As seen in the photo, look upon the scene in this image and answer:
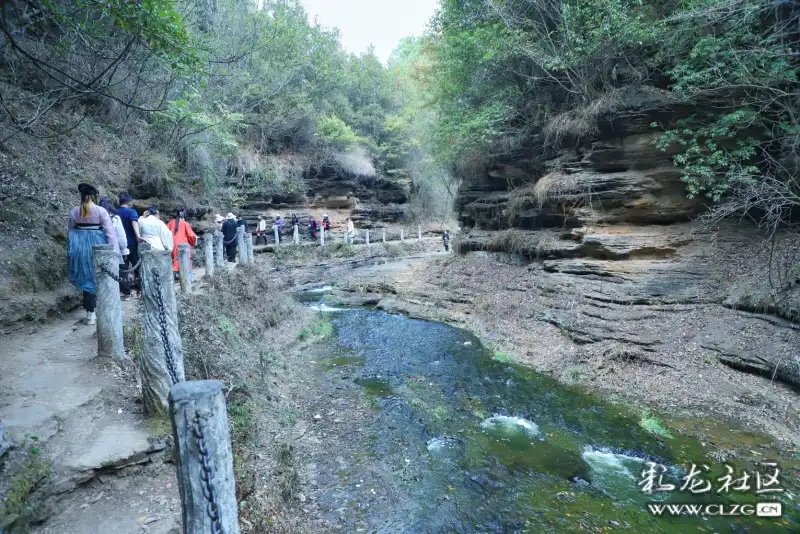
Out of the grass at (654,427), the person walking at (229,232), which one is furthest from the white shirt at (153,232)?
the grass at (654,427)

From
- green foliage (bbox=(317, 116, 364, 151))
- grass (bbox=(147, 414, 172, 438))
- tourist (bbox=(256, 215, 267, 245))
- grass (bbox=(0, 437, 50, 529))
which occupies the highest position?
green foliage (bbox=(317, 116, 364, 151))

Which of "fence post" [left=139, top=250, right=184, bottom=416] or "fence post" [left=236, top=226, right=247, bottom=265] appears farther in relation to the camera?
"fence post" [left=236, top=226, right=247, bottom=265]

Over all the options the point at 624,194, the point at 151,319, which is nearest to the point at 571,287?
the point at 624,194

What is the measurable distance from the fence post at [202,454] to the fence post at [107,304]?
3.60m

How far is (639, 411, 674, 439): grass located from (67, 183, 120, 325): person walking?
27.8ft

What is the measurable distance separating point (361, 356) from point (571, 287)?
19.8 feet

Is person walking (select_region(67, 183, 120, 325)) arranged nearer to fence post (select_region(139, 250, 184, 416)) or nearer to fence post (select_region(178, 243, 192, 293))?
fence post (select_region(178, 243, 192, 293))

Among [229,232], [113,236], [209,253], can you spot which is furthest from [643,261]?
[229,232]

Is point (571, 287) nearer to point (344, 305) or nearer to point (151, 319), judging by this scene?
point (344, 305)

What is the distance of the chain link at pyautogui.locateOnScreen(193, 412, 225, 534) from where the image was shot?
70.6 inches

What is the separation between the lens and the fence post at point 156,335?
4.05m

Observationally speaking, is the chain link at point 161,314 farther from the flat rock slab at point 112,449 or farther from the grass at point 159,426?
the flat rock slab at point 112,449

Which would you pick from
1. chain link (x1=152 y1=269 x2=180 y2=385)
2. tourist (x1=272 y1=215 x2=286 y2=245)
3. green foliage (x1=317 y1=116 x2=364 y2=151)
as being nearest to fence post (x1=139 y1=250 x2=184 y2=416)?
chain link (x1=152 y1=269 x2=180 y2=385)

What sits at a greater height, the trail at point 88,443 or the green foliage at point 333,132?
the green foliage at point 333,132
